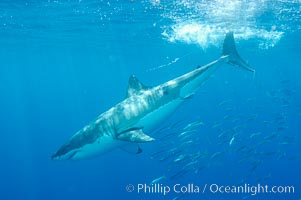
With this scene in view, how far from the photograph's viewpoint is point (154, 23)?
23.9 m

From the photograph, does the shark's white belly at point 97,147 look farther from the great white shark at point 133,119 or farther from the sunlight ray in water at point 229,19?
the sunlight ray in water at point 229,19

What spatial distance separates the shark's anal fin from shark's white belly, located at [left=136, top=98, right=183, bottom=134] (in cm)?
79

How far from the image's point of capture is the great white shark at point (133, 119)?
7.55 meters

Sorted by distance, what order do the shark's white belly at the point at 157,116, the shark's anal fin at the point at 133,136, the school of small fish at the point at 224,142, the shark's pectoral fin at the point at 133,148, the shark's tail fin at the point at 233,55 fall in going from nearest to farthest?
1. the shark's anal fin at the point at 133,136
2. the shark's pectoral fin at the point at 133,148
3. the shark's white belly at the point at 157,116
4. the shark's tail fin at the point at 233,55
5. the school of small fish at the point at 224,142

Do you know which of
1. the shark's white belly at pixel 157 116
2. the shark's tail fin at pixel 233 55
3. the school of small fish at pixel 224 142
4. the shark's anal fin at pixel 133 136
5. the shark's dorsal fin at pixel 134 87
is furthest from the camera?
the school of small fish at pixel 224 142

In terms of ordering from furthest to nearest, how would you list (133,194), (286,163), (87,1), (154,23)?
(286,163) → (133,194) → (154,23) → (87,1)

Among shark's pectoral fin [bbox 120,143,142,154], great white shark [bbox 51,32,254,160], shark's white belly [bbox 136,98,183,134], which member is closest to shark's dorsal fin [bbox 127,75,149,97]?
great white shark [bbox 51,32,254,160]

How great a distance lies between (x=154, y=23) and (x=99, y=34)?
266 inches

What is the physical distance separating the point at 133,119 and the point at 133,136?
98 cm

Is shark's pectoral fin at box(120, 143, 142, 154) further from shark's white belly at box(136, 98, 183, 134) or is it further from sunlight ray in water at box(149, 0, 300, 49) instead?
sunlight ray in water at box(149, 0, 300, 49)

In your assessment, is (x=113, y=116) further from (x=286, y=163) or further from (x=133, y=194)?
(x=286, y=163)

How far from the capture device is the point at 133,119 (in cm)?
834

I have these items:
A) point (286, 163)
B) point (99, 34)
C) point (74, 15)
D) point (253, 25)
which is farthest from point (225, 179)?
point (74, 15)

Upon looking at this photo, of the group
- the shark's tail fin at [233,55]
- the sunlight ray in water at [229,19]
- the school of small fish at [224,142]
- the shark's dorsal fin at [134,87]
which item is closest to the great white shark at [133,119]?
the shark's dorsal fin at [134,87]
